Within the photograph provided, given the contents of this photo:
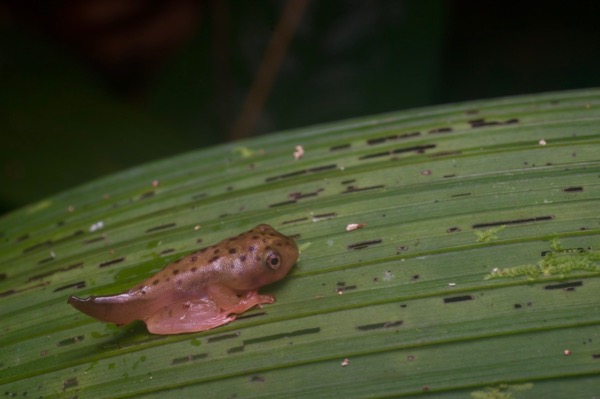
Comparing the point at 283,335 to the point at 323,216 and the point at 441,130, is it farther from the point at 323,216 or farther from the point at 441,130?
the point at 441,130

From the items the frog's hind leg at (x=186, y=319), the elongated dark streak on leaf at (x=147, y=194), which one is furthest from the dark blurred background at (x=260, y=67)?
the frog's hind leg at (x=186, y=319)

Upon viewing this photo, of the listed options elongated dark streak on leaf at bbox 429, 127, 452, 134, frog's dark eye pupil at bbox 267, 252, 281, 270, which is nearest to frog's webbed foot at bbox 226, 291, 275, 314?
frog's dark eye pupil at bbox 267, 252, 281, 270

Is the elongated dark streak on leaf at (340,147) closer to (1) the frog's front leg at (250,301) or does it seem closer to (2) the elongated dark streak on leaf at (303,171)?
(2) the elongated dark streak on leaf at (303,171)

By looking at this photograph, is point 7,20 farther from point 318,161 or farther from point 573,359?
point 573,359

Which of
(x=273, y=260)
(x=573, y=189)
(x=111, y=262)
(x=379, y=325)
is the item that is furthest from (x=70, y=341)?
(x=573, y=189)

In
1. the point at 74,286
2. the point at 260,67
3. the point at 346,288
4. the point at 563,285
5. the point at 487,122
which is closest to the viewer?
the point at 563,285

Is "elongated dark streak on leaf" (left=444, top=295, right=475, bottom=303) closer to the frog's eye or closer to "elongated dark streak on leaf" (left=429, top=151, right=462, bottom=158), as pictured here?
the frog's eye
